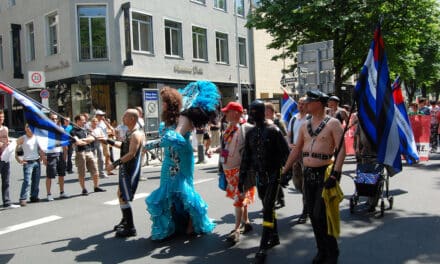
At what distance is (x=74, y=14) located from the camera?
22.1m

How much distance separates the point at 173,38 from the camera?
25.5 metres

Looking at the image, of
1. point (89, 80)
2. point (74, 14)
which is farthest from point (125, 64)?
point (74, 14)

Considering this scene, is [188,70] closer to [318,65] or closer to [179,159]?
[318,65]

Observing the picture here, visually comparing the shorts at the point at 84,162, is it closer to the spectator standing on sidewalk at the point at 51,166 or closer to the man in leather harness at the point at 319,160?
the spectator standing on sidewalk at the point at 51,166

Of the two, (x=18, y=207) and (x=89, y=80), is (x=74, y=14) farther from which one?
(x=18, y=207)

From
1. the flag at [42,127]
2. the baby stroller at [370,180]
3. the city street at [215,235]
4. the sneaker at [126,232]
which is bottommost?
the city street at [215,235]

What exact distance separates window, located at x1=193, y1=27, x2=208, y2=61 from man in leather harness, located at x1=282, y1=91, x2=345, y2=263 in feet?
75.2

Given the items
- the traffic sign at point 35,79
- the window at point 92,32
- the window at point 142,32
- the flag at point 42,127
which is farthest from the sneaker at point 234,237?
the window at point 142,32

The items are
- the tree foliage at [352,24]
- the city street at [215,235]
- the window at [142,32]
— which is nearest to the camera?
the city street at [215,235]

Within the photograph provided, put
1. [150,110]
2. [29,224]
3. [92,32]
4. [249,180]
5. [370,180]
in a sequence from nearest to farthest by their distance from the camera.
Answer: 1. [249,180]
2. [370,180]
3. [29,224]
4. [150,110]
5. [92,32]

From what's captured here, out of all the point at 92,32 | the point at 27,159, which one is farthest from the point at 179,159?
the point at 92,32

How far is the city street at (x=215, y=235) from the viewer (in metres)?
5.03

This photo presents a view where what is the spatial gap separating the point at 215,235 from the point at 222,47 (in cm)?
2436

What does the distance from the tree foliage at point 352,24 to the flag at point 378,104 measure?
1618cm
